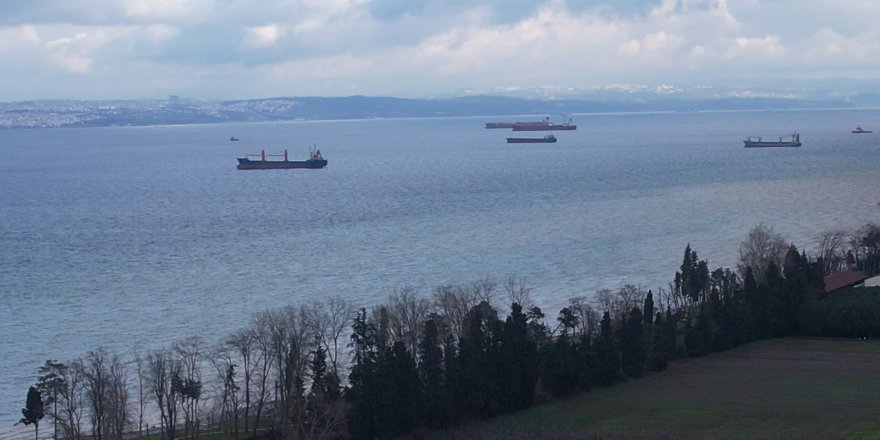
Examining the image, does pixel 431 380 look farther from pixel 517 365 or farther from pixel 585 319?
pixel 585 319

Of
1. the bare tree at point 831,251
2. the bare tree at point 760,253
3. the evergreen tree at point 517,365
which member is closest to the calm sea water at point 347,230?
the bare tree at point 760,253

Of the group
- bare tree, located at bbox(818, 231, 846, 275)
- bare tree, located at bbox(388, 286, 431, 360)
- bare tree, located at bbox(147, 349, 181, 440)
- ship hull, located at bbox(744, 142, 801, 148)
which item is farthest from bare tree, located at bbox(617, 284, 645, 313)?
ship hull, located at bbox(744, 142, 801, 148)

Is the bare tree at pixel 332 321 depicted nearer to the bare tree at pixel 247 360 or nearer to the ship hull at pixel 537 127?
the bare tree at pixel 247 360

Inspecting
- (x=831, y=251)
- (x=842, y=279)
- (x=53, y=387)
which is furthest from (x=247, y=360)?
(x=831, y=251)

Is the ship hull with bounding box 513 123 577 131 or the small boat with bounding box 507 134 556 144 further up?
the ship hull with bounding box 513 123 577 131

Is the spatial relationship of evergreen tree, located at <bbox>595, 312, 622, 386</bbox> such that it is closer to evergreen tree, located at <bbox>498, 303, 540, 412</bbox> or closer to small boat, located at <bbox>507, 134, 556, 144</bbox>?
evergreen tree, located at <bbox>498, 303, 540, 412</bbox>
